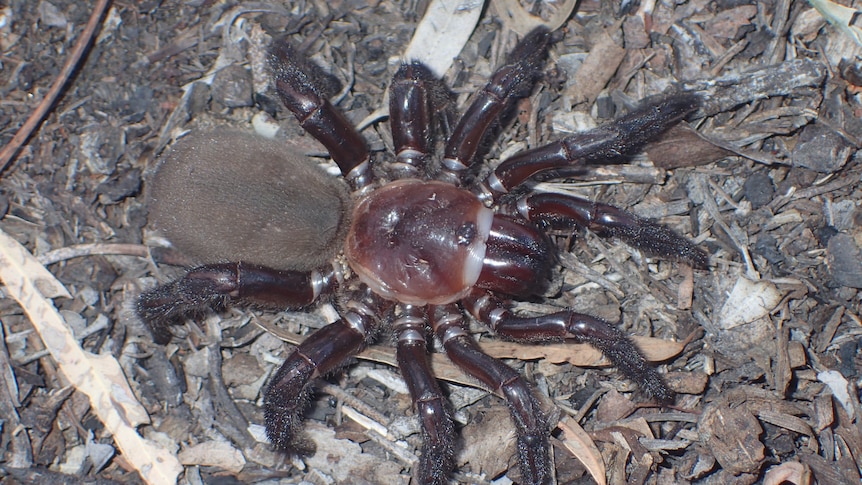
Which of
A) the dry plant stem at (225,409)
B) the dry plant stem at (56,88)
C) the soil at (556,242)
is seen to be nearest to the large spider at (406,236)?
the soil at (556,242)

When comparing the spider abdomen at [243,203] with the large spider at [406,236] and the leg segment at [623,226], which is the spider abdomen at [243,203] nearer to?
the large spider at [406,236]

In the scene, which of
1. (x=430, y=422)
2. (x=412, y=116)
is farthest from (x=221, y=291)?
(x=412, y=116)

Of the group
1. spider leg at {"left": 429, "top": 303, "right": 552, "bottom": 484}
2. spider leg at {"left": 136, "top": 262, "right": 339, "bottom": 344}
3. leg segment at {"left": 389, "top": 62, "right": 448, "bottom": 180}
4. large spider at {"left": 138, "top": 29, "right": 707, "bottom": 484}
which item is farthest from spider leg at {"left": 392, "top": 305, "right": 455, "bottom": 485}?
leg segment at {"left": 389, "top": 62, "right": 448, "bottom": 180}

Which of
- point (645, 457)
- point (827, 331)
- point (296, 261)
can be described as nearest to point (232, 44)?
point (296, 261)

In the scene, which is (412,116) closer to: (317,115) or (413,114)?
(413,114)

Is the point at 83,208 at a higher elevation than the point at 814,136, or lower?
lower

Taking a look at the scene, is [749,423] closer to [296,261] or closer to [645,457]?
[645,457]
